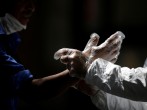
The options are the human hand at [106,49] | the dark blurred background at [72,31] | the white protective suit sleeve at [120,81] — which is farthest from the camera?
the dark blurred background at [72,31]

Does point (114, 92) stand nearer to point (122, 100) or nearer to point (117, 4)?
point (122, 100)

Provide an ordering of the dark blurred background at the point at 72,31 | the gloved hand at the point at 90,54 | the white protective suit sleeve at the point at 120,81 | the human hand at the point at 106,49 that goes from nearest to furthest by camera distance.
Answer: the white protective suit sleeve at the point at 120,81 < the gloved hand at the point at 90,54 < the human hand at the point at 106,49 < the dark blurred background at the point at 72,31

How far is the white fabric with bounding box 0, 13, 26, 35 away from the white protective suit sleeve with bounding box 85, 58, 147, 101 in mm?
446

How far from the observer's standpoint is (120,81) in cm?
155

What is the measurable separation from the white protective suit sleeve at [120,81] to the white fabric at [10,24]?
446 mm

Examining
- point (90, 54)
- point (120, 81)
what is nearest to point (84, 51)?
point (90, 54)

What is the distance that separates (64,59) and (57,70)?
179cm

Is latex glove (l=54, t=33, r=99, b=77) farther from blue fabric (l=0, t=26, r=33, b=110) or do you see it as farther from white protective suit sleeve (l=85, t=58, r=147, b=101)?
blue fabric (l=0, t=26, r=33, b=110)

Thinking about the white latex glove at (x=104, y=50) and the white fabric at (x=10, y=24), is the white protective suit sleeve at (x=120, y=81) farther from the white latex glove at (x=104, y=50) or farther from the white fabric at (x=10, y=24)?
the white fabric at (x=10, y=24)

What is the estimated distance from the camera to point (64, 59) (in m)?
1.71

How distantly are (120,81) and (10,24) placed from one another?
2.01ft

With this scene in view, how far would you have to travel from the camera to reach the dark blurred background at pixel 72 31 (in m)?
3.43

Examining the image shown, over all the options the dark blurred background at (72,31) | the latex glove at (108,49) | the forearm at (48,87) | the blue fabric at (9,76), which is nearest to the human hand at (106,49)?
the latex glove at (108,49)

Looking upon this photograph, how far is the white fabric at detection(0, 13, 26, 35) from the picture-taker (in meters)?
1.78
